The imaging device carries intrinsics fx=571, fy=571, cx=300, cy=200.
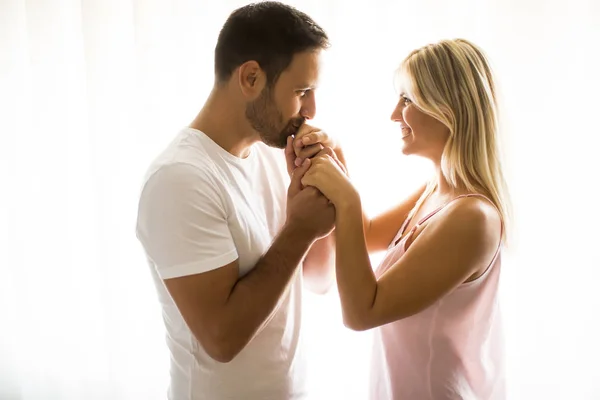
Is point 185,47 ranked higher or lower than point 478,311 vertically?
higher

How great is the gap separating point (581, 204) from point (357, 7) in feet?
2.63

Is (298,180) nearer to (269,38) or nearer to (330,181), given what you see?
(330,181)

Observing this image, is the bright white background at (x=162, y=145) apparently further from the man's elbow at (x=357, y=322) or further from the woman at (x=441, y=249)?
the man's elbow at (x=357, y=322)

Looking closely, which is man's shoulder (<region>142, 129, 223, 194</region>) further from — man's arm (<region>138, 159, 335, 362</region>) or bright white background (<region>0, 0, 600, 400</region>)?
bright white background (<region>0, 0, 600, 400</region>)

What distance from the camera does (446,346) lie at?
122 centimetres

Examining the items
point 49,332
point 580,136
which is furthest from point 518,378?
point 49,332

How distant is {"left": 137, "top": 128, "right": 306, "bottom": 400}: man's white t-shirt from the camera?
1058mm

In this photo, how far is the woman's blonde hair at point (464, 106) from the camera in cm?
120

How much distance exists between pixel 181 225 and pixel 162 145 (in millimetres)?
674

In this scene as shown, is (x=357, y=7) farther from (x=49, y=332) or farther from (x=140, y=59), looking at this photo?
(x=49, y=332)

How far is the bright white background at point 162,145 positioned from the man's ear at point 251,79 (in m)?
0.20

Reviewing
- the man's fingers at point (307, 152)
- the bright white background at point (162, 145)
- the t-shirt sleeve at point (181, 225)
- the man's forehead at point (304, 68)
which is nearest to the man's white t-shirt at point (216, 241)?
the t-shirt sleeve at point (181, 225)

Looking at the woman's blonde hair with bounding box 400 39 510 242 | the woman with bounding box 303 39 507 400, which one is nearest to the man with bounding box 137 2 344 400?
the woman with bounding box 303 39 507 400

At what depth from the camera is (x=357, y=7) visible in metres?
1.52
